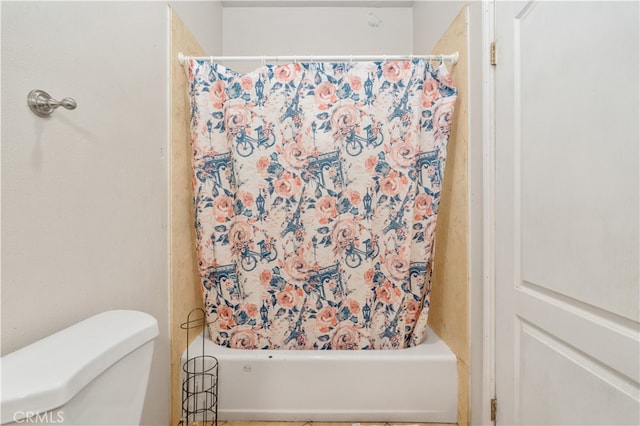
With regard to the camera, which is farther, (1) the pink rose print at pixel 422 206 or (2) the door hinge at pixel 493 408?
(1) the pink rose print at pixel 422 206

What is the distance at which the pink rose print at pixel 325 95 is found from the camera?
147 centimetres

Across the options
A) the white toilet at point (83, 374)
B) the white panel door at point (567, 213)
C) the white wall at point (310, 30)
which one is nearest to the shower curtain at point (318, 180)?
the white panel door at point (567, 213)

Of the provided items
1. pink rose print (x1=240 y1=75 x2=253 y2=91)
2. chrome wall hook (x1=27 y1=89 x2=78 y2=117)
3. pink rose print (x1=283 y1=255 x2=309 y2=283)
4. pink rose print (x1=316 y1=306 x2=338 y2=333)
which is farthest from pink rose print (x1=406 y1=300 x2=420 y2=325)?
chrome wall hook (x1=27 y1=89 x2=78 y2=117)

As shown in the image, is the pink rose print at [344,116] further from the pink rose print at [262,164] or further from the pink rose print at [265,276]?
the pink rose print at [265,276]

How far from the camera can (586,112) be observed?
2.66 ft

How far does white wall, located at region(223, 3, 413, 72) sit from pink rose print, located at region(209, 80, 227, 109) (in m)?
Result: 0.88

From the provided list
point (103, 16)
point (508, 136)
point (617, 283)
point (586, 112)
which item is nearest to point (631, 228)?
point (617, 283)

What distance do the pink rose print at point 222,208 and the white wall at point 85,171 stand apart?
8.3 inches

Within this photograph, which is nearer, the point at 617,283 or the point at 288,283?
the point at 617,283

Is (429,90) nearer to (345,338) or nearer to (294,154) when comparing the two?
(294,154)

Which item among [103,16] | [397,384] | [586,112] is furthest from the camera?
[397,384]

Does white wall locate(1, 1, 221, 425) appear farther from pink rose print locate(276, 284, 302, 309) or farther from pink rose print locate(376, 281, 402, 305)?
pink rose print locate(376, 281, 402, 305)

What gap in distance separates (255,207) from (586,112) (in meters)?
1.21

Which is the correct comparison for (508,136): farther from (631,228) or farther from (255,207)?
(255,207)
